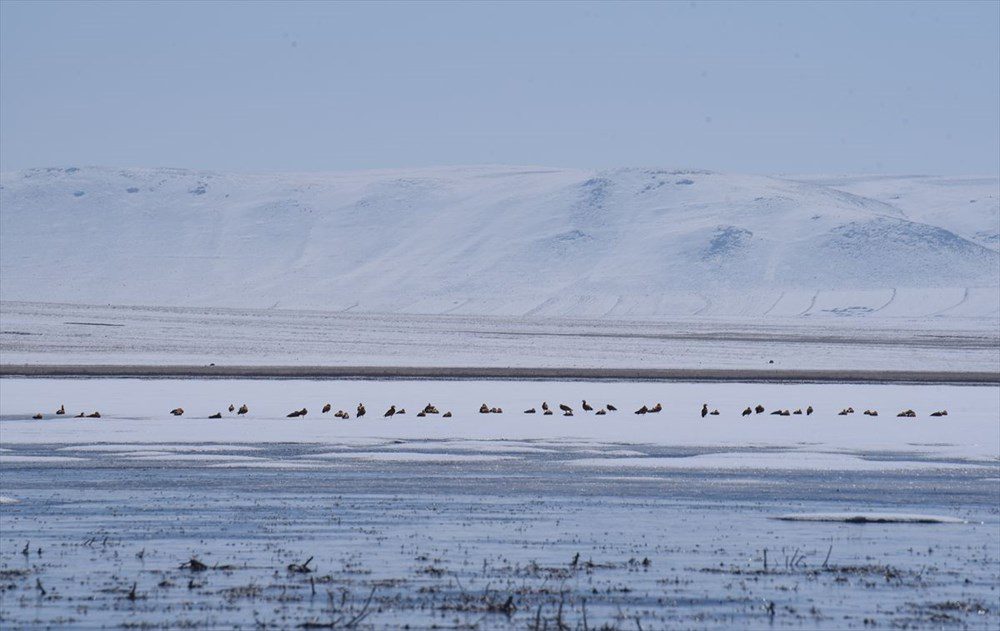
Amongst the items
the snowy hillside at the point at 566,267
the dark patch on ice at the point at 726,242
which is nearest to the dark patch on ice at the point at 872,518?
the snowy hillside at the point at 566,267

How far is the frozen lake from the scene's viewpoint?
1104 cm

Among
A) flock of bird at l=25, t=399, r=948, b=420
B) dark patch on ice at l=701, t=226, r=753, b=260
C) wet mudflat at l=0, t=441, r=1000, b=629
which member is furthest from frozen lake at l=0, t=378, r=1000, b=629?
dark patch on ice at l=701, t=226, r=753, b=260

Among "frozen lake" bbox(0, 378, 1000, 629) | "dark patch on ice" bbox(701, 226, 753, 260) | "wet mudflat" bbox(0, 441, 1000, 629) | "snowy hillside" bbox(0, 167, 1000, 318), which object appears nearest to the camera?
"wet mudflat" bbox(0, 441, 1000, 629)

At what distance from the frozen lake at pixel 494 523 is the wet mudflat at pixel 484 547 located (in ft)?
0.13

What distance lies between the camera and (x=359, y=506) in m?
16.3

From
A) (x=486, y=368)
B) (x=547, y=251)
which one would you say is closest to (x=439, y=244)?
(x=547, y=251)

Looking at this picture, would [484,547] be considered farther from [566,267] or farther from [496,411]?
[566,267]

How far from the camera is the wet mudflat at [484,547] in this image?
10852mm

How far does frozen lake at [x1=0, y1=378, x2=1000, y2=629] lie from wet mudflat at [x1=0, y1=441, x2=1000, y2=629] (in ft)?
0.13

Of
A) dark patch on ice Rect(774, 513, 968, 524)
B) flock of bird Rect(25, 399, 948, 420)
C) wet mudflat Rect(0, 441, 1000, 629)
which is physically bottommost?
flock of bird Rect(25, 399, 948, 420)

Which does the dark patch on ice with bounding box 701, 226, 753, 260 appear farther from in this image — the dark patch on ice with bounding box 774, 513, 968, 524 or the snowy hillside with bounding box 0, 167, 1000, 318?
the dark patch on ice with bounding box 774, 513, 968, 524

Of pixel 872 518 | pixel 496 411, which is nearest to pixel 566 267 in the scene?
pixel 496 411

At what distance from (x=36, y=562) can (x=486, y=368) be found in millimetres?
39002

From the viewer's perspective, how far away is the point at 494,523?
15.2 m
